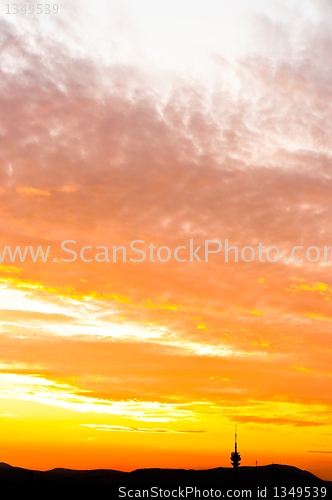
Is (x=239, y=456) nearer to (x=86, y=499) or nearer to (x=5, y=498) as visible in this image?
(x=86, y=499)

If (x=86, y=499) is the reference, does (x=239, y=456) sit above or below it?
above

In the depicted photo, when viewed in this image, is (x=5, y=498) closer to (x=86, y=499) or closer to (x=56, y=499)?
(x=56, y=499)

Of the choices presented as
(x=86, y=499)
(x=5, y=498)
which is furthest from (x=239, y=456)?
(x=5, y=498)

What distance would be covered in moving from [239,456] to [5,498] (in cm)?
8180

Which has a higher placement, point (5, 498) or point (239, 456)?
point (239, 456)

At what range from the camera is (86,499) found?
655 ft

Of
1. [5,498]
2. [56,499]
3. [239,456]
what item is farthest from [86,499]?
[239,456]

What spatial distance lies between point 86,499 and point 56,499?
18.0m

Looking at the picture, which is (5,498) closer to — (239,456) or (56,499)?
(56,499)

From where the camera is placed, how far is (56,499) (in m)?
185

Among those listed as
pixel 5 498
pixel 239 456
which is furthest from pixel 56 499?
pixel 239 456

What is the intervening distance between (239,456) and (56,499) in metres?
66.0

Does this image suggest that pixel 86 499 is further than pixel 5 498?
Yes

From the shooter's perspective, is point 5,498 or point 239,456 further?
point 239,456
